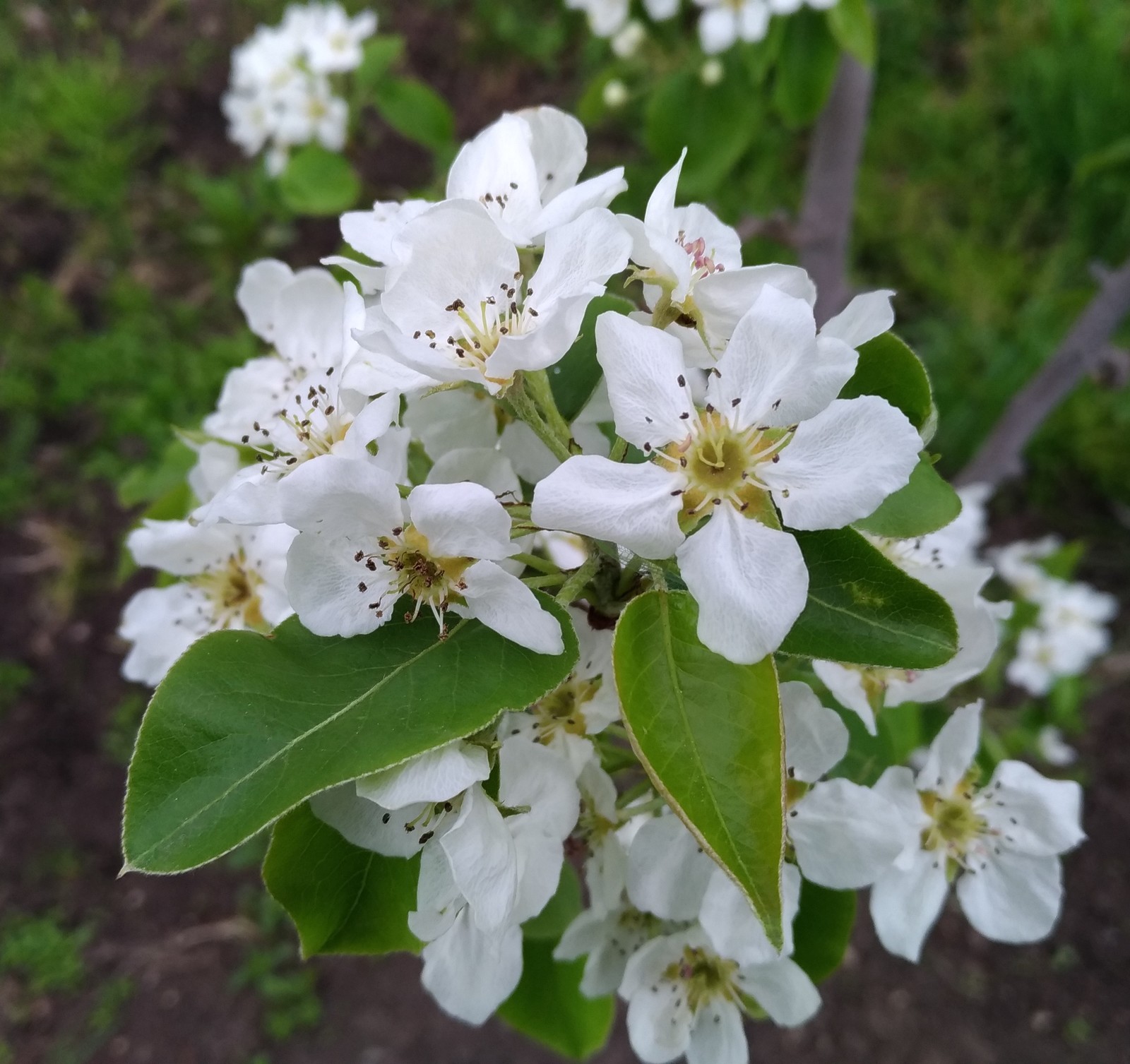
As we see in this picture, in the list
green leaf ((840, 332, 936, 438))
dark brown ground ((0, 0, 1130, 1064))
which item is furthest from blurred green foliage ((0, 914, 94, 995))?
green leaf ((840, 332, 936, 438))

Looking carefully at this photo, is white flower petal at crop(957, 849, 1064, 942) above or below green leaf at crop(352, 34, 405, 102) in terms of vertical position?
below

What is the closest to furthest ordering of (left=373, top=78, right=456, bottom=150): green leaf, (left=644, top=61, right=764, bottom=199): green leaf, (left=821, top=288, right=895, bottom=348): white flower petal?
(left=821, top=288, right=895, bottom=348): white flower petal → (left=644, top=61, right=764, bottom=199): green leaf → (left=373, top=78, right=456, bottom=150): green leaf

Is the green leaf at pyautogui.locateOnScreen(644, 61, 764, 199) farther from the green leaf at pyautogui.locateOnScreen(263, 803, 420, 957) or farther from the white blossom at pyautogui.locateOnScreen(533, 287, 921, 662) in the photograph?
the green leaf at pyautogui.locateOnScreen(263, 803, 420, 957)

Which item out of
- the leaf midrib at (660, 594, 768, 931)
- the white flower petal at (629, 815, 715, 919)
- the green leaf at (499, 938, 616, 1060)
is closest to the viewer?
the leaf midrib at (660, 594, 768, 931)

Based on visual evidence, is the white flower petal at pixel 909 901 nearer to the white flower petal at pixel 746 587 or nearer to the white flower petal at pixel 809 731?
the white flower petal at pixel 809 731

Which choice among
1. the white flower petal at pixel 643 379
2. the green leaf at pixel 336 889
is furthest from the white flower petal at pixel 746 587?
the green leaf at pixel 336 889

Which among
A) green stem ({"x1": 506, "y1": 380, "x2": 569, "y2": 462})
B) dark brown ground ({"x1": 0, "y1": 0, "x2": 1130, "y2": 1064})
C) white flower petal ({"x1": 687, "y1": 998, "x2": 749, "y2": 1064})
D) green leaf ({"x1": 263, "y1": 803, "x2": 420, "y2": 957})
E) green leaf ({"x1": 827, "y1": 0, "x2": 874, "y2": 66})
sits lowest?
dark brown ground ({"x1": 0, "y1": 0, "x2": 1130, "y2": 1064})

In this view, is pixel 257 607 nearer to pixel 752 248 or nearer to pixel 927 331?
pixel 752 248
